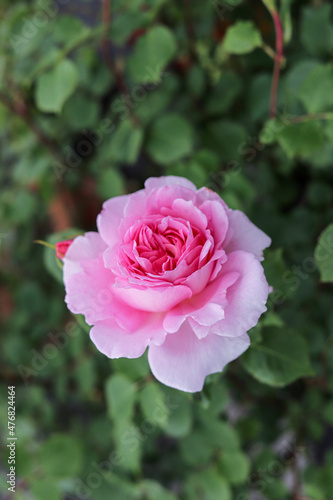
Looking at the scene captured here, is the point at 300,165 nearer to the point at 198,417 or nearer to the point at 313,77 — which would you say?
the point at 313,77

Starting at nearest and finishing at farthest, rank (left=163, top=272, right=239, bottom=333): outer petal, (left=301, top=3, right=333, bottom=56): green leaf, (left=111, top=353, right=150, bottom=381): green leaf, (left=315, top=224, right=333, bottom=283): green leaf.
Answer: (left=163, top=272, right=239, bottom=333): outer petal → (left=315, top=224, right=333, bottom=283): green leaf → (left=111, top=353, right=150, bottom=381): green leaf → (left=301, top=3, right=333, bottom=56): green leaf

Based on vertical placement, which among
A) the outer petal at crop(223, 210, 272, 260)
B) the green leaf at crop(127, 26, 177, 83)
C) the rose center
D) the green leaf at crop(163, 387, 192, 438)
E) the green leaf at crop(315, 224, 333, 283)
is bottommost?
the green leaf at crop(163, 387, 192, 438)

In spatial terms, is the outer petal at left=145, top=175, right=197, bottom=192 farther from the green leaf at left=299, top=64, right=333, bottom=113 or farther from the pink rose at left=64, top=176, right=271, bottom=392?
the green leaf at left=299, top=64, right=333, bottom=113

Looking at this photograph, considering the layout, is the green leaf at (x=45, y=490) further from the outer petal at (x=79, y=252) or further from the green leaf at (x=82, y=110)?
the green leaf at (x=82, y=110)

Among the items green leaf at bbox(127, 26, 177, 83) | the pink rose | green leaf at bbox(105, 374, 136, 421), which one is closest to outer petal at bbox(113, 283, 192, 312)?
the pink rose

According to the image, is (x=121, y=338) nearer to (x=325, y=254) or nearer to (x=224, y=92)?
(x=325, y=254)

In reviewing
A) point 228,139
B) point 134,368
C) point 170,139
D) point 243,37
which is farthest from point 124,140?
point 134,368
